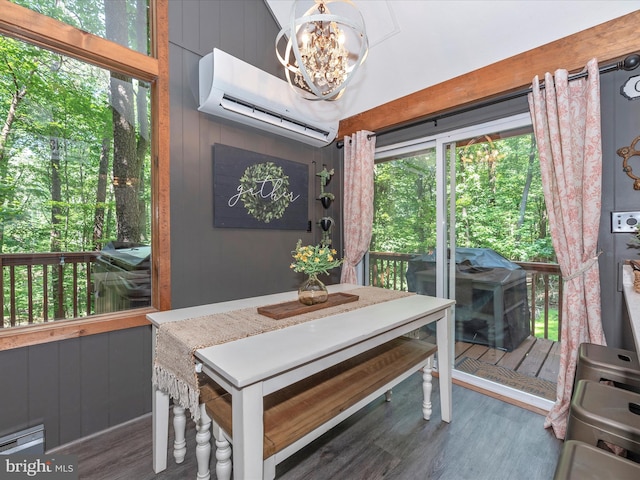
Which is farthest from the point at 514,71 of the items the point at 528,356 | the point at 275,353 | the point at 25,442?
the point at 25,442

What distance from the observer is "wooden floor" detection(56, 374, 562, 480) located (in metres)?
1.61

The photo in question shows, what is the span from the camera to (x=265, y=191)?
2.71 m

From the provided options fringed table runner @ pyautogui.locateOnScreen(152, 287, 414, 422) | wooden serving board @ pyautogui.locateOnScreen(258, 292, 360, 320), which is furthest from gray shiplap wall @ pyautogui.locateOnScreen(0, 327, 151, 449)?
wooden serving board @ pyautogui.locateOnScreen(258, 292, 360, 320)

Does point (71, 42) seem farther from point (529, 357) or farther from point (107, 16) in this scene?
point (529, 357)

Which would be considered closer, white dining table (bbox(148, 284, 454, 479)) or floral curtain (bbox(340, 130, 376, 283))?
white dining table (bbox(148, 284, 454, 479))

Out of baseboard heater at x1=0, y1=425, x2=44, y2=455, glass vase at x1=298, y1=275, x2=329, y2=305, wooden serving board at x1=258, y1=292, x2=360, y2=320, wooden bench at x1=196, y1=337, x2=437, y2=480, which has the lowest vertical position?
baseboard heater at x1=0, y1=425, x2=44, y2=455

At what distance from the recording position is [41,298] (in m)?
1.78

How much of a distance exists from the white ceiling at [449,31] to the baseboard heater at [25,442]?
Answer: 11.2ft

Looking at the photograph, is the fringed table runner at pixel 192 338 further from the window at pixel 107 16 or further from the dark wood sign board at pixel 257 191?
the window at pixel 107 16

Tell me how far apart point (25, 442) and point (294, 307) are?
1.59m

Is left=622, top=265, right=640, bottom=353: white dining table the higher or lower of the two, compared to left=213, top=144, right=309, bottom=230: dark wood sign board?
lower

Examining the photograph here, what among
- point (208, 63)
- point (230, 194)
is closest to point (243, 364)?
point (230, 194)

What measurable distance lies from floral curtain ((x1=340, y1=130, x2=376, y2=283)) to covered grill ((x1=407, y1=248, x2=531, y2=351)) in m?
0.76

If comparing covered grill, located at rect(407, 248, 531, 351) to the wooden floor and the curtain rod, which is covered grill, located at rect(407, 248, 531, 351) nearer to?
the wooden floor
